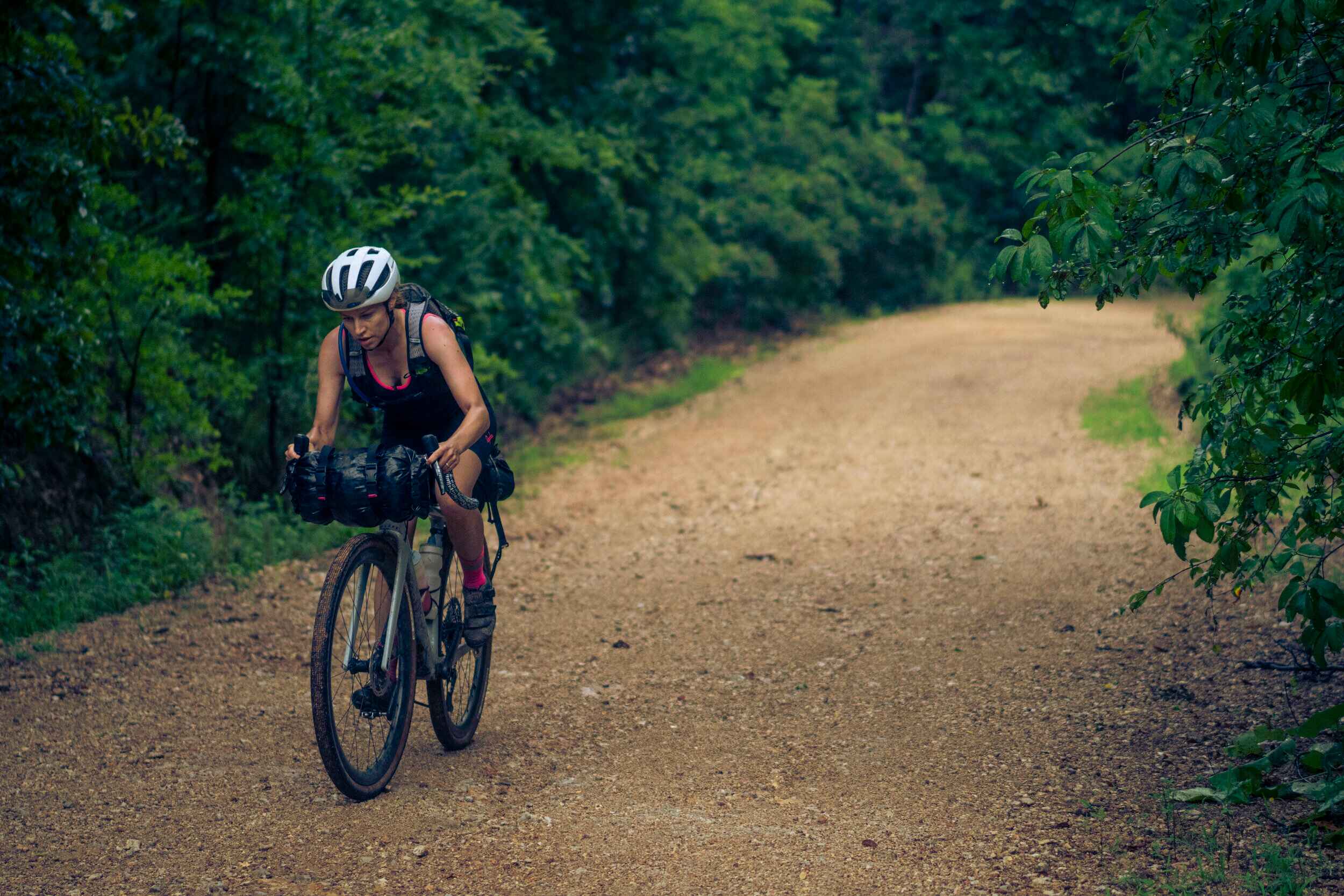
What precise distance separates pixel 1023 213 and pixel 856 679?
96.0ft

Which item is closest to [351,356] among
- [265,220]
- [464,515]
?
[464,515]

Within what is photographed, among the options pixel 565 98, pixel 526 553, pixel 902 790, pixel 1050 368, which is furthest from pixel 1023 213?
pixel 902 790

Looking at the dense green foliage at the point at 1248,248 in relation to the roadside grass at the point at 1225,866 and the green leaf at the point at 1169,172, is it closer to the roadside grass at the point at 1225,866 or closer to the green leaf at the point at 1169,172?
the green leaf at the point at 1169,172

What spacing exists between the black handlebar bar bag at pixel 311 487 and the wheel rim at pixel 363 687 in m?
0.31

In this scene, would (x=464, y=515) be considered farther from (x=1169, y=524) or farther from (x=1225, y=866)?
(x=1225, y=866)

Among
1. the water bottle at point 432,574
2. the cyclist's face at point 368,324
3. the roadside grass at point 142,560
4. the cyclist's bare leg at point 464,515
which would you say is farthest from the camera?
the roadside grass at point 142,560

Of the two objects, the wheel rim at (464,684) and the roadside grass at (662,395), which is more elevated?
the wheel rim at (464,684)

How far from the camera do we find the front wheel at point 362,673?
4137 mm

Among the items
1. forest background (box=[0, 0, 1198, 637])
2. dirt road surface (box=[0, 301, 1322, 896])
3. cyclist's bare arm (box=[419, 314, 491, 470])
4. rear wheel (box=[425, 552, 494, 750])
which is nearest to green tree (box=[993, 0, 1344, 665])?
forest background (box=[0, 0, 1198, 637])

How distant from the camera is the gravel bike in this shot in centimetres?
417

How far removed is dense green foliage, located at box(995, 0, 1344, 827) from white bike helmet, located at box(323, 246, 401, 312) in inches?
84.4

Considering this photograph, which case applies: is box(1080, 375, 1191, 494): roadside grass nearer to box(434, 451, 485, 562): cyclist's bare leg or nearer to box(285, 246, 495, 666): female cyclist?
box(434, 451, 485, 562): cyclist's bare leg

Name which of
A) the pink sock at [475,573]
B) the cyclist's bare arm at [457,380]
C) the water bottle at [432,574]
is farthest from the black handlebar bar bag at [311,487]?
the pink sock at [475,573]

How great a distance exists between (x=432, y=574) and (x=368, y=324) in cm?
110
